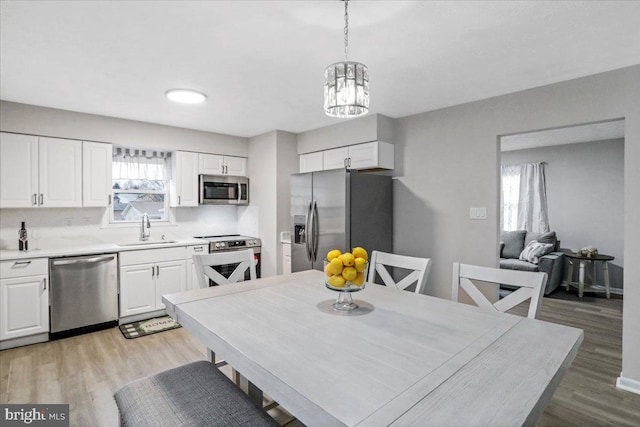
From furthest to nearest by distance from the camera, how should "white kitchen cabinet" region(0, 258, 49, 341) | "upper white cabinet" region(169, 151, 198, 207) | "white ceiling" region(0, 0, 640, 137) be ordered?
"upper white cabinet" region(169, 151, 198, 207)
"white kitchen cabinet" region(0, 258, 49, 341)
"white ceiling" region(0, 0, 640, 137)

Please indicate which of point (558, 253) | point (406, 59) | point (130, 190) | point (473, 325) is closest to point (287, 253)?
point (130, 190)

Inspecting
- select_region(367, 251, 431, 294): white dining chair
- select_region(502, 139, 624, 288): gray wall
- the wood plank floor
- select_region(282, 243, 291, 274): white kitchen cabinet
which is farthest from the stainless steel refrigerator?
select_region(502, 139, 624, 288): gray wall

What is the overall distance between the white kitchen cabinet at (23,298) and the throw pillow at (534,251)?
6.31 meters

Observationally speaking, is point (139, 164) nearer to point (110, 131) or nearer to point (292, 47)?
point (110, 131)

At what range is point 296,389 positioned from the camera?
913 mm

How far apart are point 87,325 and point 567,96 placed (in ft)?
16.3

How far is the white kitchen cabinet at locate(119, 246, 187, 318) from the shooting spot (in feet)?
11.9

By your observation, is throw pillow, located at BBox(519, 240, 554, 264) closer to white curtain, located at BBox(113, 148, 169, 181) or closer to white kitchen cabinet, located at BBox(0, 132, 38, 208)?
white curtain, located at BBox(113, 148, 169, 181)

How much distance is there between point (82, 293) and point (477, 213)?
405cm

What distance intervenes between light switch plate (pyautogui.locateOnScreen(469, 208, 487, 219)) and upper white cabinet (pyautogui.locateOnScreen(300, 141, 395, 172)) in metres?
1.05

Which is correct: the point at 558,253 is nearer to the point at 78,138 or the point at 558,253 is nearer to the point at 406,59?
the point at 406,59

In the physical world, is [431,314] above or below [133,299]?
above

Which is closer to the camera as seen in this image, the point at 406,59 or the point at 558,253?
the point at 406,59

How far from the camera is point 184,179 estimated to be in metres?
4.43
